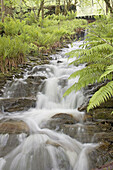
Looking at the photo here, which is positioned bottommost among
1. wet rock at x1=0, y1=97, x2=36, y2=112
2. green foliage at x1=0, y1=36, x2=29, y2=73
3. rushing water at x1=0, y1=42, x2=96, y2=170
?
rushing water at x1=0, y1=42, x2=96, y2=170

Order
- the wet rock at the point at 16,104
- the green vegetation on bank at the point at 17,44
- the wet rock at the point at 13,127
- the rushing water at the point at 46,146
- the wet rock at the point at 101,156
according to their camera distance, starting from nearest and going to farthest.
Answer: the wet rock at the point at 101,156, the rushing water at the point at 46,146, the wet rock at the point at 13,127, the wet rock at the point at 16,104, the green vegetation on bank at the point at 17,44

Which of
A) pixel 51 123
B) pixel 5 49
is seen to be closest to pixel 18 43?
pixel 5 49

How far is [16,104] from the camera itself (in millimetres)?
3945

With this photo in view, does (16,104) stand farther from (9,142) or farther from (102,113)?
(102,113)

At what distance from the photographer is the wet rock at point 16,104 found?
3881mm

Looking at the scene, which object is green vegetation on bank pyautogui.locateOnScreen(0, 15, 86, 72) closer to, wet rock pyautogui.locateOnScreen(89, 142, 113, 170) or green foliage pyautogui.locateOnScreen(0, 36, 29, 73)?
green foliage pyautogui.locateOnScreen(0, 36, 29, 73)

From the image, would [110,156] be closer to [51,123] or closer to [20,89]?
[51,123]

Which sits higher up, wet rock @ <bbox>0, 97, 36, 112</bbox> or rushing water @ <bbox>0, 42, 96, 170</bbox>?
wet rock @ <bbox>0, 97, 36, 112</bbox>

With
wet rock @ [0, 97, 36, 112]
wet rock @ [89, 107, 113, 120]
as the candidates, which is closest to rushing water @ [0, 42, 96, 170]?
wet rock @ [0, 97, 36, 112]

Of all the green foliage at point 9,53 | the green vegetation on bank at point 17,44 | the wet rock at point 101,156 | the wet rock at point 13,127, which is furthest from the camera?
the green vegetation on bank at point 17,44

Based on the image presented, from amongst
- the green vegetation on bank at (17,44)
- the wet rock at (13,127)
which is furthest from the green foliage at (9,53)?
the wet rock at (13,127)

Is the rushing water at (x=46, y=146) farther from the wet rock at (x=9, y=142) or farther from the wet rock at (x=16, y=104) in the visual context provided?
the wet rock at (x=16, y=104)

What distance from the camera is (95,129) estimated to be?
113 inches

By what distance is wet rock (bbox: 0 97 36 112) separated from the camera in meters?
3.88
